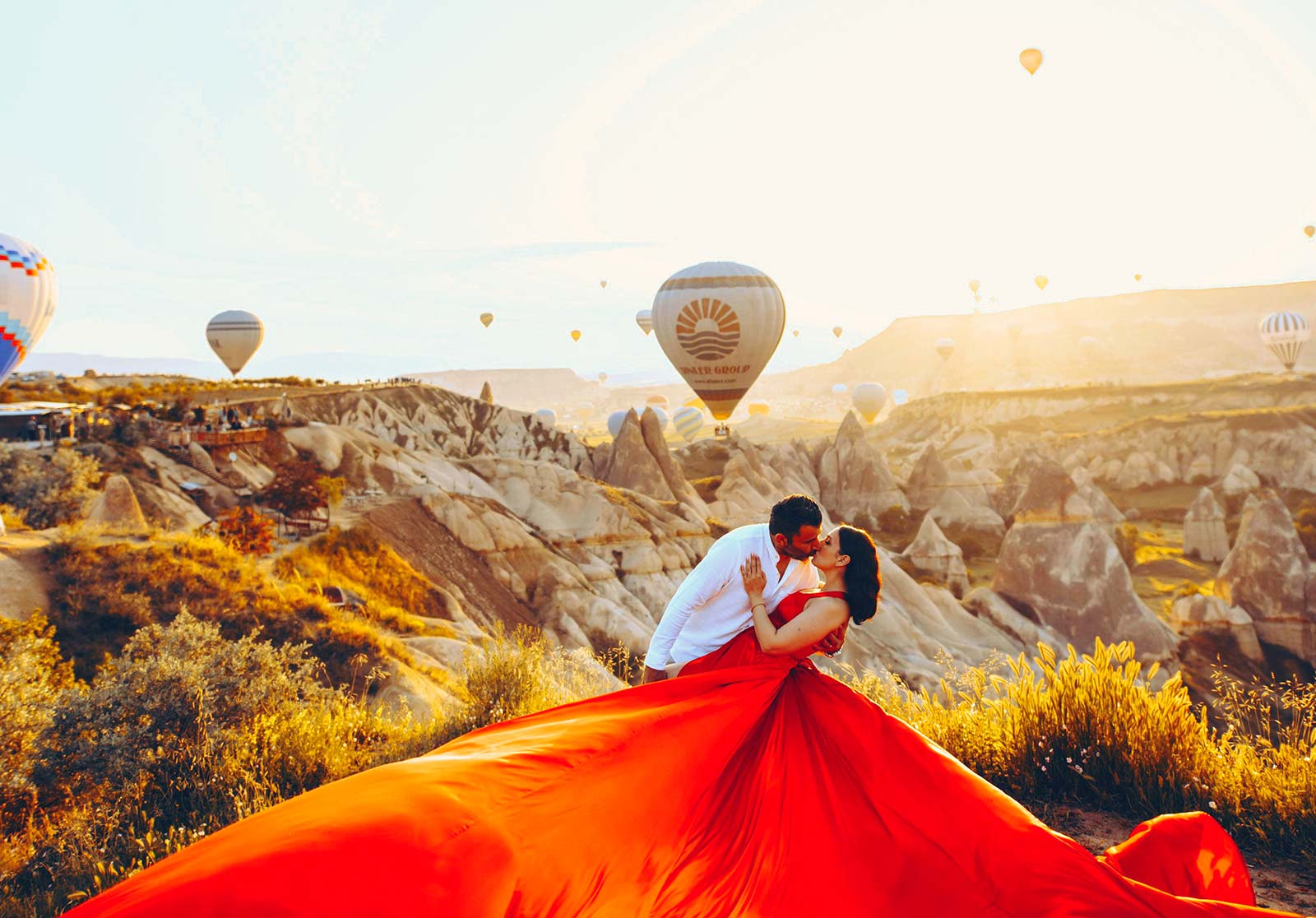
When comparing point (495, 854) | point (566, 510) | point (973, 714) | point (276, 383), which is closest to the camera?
point (495, 854)

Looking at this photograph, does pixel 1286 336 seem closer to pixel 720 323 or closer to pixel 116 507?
pixel 720 323

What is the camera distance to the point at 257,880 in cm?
240

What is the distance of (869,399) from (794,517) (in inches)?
4905

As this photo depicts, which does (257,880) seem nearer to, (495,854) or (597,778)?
(495,854)

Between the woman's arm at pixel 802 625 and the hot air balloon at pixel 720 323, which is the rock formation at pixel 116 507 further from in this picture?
the hot air balloon at pixel 720 323

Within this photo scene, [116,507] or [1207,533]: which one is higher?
[116,507]

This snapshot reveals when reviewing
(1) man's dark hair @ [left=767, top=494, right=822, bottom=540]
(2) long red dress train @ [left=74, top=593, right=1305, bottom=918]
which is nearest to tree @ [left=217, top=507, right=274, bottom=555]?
(1) man's dark hair @ [left=767, top=494, right=822, bottom=540]

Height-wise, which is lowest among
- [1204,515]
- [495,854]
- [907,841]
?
[1204,515]

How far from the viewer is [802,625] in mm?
3875

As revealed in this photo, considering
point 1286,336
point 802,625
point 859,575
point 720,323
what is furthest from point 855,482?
point 1286,336

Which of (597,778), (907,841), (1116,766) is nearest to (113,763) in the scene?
(597,778)

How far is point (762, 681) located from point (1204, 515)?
4836 centimetres

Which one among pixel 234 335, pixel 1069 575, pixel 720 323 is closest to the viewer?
pixel 1069 575

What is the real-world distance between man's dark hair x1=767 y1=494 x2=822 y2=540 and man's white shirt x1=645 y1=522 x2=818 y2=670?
0.14 m
